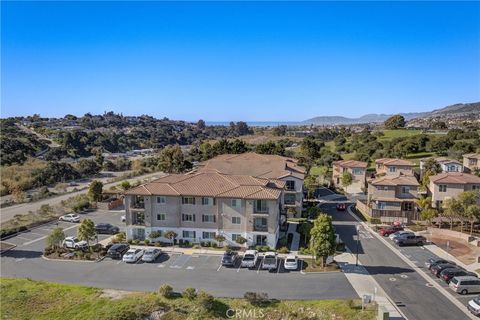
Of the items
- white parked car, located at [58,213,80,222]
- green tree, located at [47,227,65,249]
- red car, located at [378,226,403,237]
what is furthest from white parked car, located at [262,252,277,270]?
white parked car, located at [58,213,80,222]

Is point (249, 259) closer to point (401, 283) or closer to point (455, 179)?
point (401, 283)

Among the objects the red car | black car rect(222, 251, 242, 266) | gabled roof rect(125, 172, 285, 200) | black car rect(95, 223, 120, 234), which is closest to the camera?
black car rect(222, 251, 242, 266)

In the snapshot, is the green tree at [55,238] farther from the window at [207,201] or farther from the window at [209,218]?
the window at [207,201]

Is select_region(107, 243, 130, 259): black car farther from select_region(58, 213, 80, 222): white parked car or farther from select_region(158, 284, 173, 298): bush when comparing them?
select_region(58, 213, 80, 222): white parked car

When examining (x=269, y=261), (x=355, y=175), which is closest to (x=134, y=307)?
(x=269, y=261)

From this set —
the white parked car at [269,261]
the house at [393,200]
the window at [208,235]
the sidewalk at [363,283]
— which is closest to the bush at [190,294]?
the white parked car at [269,261]

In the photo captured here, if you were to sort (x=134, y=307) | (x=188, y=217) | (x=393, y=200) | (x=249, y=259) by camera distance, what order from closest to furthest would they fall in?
(x=134, y=307) < (x=249, y=259) < (x=188, y=217) < (x=393, y=200)
